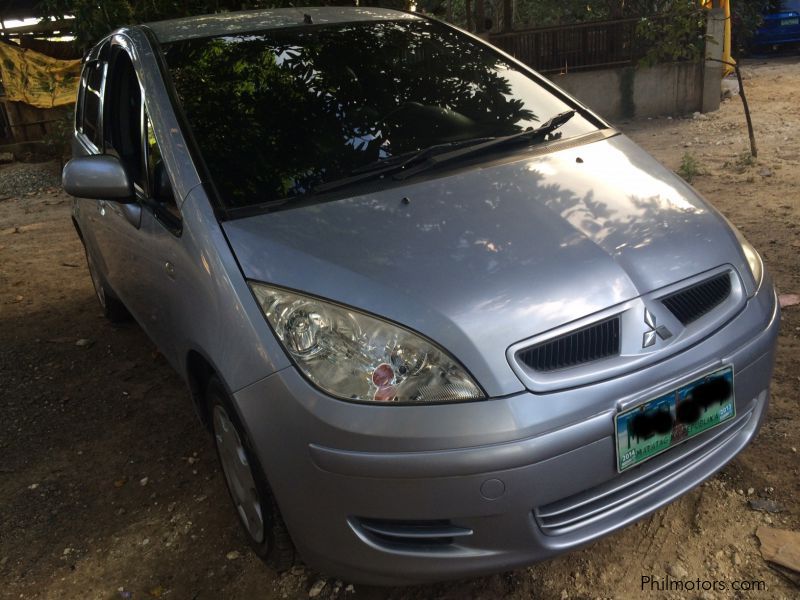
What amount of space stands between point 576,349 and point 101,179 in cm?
175

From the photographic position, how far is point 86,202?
3.88 m

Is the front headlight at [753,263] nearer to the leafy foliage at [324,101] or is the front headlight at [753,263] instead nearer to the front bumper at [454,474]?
the front bumper at [454,474]

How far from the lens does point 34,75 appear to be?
392 inches

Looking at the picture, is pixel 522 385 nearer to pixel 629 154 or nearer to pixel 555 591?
pixel 555 591

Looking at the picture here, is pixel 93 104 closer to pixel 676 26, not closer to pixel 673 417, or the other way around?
pixel 673 417

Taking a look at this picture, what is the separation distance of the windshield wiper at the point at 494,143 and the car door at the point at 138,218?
81cm

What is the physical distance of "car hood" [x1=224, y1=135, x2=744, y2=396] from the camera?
74.5 inches

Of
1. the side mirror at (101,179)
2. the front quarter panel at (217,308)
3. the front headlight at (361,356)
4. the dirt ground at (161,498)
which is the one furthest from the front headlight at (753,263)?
the side mirror at (101,179)

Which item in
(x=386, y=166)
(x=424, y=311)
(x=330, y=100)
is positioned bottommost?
(x=424, y=311)

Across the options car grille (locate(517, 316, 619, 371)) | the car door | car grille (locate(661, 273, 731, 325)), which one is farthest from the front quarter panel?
car grille (locate(661, 273, 731, 325))

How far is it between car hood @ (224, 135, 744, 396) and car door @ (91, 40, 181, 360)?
474mm

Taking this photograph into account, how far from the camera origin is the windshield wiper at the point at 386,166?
2.46 m

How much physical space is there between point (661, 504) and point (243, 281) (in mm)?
1283

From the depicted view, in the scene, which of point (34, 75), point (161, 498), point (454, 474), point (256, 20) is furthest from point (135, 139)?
point (34, 75)
